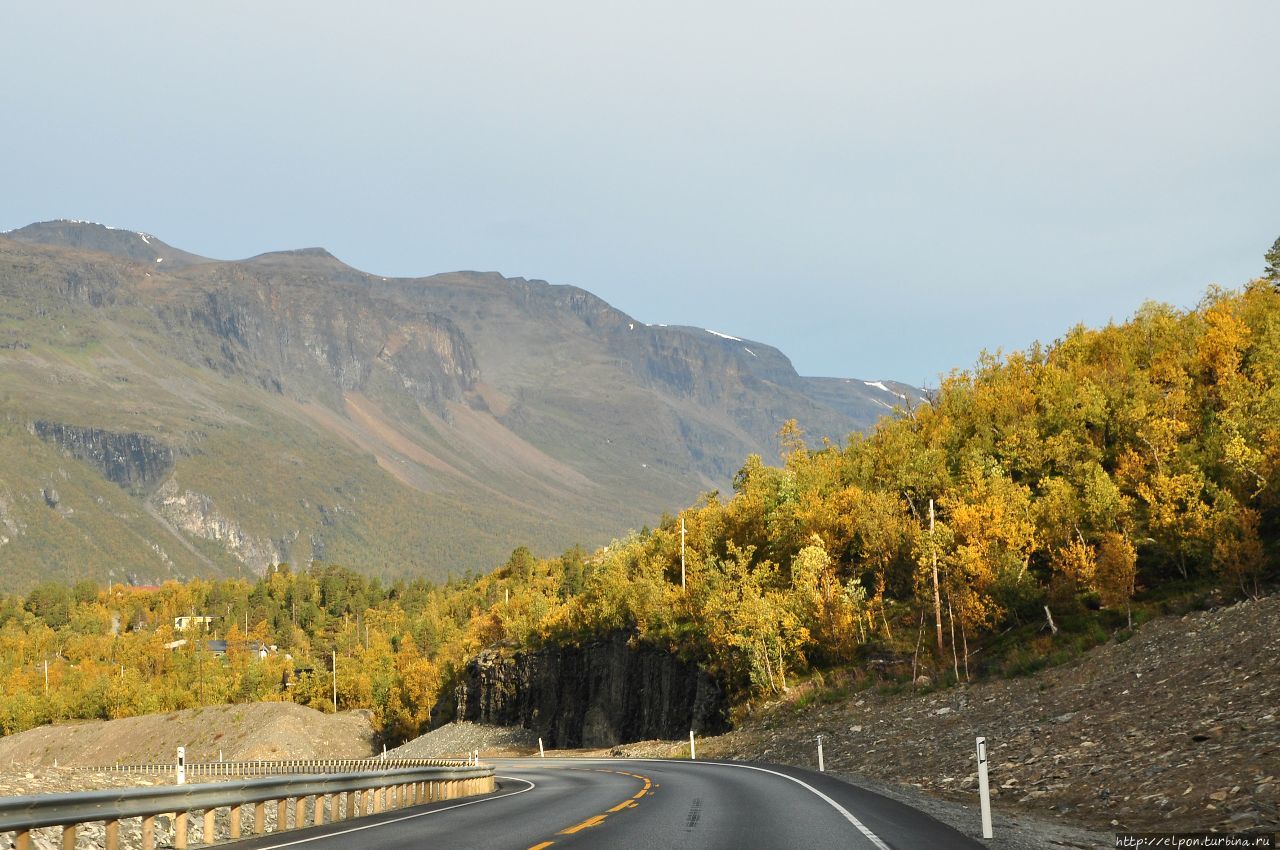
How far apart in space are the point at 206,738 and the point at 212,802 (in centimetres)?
13590

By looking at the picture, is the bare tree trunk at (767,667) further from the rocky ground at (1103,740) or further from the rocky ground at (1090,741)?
the rocky ground at (1103,740)

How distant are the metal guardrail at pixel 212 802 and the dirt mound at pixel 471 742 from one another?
232ft

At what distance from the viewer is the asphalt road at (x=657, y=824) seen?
15.7 metres

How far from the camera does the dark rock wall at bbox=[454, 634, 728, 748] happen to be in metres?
74.0

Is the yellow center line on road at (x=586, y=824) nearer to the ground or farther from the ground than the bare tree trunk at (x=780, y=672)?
farther from the ground

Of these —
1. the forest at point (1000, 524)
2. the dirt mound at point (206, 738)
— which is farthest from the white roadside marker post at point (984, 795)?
the dirt mound at point (206, 738)

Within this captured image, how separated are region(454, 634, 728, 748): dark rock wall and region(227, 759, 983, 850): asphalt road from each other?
4260cm

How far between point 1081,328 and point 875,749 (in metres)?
59.5

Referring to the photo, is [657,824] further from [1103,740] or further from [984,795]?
[1103,740]

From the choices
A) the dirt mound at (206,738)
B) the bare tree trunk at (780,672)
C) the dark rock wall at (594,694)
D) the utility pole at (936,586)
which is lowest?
the dirt mound at (206,738)

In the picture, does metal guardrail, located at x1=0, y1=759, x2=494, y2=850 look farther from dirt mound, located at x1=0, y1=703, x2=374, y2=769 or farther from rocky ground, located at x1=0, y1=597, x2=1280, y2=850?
dirt mound, located at x1=0, y1=703, x2=374, y2=769

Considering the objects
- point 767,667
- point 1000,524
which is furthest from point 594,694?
point 1000,524

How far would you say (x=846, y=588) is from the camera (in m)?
62.9

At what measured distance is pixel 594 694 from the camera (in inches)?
3676
